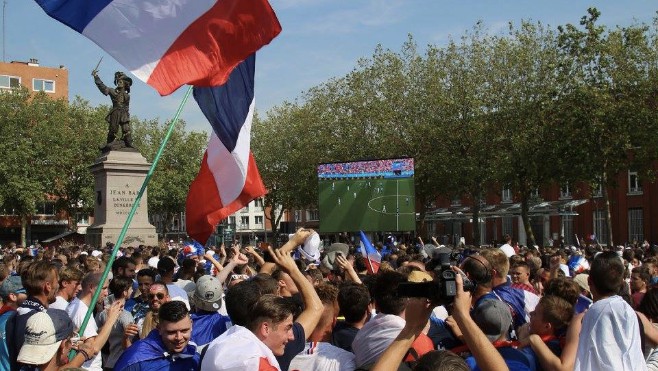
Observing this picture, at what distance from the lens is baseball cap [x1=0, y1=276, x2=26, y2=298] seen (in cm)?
744

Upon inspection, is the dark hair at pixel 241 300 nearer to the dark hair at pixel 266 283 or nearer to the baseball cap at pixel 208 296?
the dark hair at pixel 266 283

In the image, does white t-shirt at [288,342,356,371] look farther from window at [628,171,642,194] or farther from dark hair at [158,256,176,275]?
window at [628,171,642,194]

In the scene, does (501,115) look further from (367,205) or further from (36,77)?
(36,77)

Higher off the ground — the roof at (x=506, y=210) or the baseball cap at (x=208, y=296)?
the roof at (x=506, y=210)

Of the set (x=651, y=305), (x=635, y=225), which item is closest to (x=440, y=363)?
(x=651, y=305)

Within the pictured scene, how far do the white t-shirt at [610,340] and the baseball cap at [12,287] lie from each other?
4.91 meters

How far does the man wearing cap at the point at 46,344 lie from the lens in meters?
5.28

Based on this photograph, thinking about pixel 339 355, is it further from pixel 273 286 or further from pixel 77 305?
→ pixel 77 305

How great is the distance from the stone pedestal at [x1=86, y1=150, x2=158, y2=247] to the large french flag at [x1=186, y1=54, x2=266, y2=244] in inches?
863

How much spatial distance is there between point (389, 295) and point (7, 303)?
12.1 ft

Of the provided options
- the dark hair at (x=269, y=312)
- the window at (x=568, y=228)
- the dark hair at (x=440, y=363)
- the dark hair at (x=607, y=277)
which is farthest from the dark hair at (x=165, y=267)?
the window at (x=568, y=228)

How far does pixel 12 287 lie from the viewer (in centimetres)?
757

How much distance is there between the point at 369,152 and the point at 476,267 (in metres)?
42.6

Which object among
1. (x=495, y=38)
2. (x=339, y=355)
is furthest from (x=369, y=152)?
(x=339, y=355)
